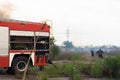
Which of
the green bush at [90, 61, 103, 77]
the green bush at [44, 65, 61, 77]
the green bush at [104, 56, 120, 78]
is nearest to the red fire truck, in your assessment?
the green bush at [44, 65, 61, 77]

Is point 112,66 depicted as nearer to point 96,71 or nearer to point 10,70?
point 96,71

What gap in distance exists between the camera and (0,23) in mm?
18156

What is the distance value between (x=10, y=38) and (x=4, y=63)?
126cm

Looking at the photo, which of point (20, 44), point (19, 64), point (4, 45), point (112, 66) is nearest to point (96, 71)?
point (112, 66)

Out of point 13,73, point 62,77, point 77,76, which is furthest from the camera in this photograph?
point 13,73

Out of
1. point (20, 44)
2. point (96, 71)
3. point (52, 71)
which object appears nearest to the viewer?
point (52, 71)

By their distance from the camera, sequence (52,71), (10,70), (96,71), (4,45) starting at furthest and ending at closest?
(10,70), (96,71), (4,45), (52,71)

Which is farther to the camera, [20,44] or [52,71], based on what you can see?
[20,44]

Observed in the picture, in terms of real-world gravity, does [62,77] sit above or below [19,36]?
below

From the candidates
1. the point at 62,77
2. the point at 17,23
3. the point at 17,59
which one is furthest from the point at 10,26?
the point at 62,77

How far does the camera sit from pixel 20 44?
19.2 m

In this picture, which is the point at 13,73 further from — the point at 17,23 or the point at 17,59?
the point at 17,23

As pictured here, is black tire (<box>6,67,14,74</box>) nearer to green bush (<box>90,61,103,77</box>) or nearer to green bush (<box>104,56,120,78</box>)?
green bush (<box>90,61,103,77</box>)

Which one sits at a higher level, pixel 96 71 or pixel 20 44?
pixel 20 44
